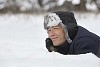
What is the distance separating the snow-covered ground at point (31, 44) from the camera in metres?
2.87

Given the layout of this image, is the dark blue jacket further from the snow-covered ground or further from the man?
the snow-covered ground

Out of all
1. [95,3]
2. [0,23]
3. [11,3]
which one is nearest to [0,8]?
[11,3]

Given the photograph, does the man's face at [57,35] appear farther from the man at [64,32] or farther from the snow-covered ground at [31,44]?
the snow-covered ground at [31,44]

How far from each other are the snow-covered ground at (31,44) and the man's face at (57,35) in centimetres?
13

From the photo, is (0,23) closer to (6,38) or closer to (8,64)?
(6,38)

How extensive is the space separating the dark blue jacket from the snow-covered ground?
0.22 metres

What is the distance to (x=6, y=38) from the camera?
775 cm

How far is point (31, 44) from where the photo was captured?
6.88m

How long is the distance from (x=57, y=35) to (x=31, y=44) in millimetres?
3332

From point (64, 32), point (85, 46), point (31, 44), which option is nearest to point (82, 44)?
point (85, 46)

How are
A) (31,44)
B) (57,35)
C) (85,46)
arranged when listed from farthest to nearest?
(31,44), (57,35), (85,46)

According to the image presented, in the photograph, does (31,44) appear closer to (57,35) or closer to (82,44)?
(57,35)

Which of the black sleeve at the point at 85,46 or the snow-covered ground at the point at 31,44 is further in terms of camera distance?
the black sleeve at the point at 85,46

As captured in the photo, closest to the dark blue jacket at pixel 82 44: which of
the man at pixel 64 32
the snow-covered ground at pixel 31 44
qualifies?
the man at pixel 64 32
